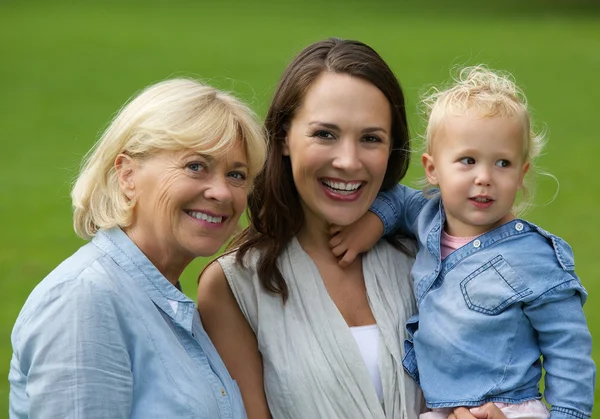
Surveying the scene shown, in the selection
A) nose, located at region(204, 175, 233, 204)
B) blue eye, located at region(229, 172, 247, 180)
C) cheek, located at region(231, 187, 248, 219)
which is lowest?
cheek, located at region(231, 187, 248, 219)

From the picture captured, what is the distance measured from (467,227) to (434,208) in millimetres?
272

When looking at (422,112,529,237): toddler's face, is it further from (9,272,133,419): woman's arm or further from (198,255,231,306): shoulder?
(9,272,133,419): woman's arm

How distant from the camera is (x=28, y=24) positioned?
2969cm

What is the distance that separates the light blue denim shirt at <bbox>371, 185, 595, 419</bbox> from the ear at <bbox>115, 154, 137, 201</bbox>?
119 centimetres

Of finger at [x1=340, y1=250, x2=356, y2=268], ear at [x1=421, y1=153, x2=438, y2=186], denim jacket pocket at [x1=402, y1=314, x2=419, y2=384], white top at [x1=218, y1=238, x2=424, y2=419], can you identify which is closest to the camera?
white top at [x1=218, y1=238, x2=424, y2=419]

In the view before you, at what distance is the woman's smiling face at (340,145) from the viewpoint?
3.86 metres

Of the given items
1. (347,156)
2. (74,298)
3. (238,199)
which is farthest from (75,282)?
(347,156)

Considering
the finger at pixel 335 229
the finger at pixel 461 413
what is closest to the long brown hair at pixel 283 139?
the finger at pixel 335 229

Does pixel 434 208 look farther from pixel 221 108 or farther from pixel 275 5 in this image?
pixel 275 5

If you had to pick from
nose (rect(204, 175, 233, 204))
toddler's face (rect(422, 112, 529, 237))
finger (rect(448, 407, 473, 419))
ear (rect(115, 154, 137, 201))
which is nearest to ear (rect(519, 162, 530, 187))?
toddler's face (rect(422, 112, 529, 237))

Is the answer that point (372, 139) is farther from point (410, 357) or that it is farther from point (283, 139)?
point (410, 357)

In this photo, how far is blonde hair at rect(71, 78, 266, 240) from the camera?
3332mm

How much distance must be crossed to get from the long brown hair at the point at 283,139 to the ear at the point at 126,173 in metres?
0.66

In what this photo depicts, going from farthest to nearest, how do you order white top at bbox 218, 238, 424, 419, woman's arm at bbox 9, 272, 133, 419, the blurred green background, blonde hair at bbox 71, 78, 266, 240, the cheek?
the blurred green background → white top at bbox 218, 238, 424, 419 → the cheek → blonde hair at bbox 71, 78, 266, 240 → woman's arm at bbox 9, 272, 133, 419
